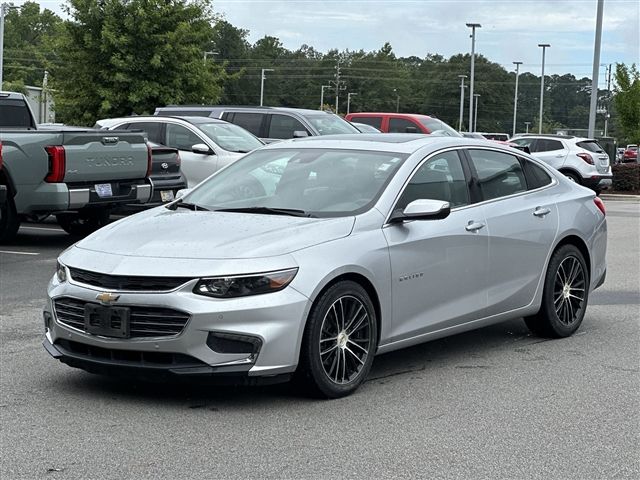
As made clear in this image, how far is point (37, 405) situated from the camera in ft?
20.1

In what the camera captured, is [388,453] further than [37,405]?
No

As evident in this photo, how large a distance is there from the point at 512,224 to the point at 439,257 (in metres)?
0.98

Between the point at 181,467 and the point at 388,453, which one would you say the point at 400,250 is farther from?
the point at 181,467

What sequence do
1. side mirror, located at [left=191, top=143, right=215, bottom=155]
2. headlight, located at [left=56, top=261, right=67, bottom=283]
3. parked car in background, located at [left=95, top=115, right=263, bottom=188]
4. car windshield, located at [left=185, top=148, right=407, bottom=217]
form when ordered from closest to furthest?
headlight, located at [left=56, top=261, right=67, bottom=283], car windshield, located at [left=185, top=148, right=407, bottom=217], side mirror, located at [left=191, top=143, right=215, bottom=155], parked car in background, located at [left=95, top=115, right=263, bottom=188]

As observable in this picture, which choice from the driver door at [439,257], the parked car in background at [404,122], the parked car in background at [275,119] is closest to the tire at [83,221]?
the parked car in background at [275,119]

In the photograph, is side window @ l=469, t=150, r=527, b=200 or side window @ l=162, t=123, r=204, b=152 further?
side window @ l=162, t=123, r=204, b=152

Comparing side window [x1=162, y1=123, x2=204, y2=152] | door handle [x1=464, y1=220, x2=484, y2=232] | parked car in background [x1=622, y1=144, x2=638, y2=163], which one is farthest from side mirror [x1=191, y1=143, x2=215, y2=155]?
parked car in background [x1=622, y1=144, x2=638, y2=163]

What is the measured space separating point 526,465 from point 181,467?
163 cm

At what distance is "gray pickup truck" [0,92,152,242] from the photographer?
42.5 ft

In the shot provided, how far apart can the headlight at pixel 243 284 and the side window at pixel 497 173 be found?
2.25 m

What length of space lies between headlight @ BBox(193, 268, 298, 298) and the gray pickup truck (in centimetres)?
754

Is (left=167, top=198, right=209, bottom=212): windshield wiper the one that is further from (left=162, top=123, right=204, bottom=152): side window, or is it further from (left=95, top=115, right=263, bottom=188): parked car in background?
(left=162, top=123, right=204, bottom=152): side window

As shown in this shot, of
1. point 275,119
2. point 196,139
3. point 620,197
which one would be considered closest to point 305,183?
point 196,139

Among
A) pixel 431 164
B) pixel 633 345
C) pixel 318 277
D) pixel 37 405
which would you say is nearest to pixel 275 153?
pixel 431 164
